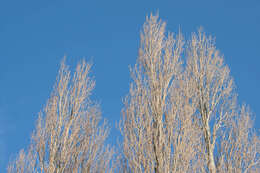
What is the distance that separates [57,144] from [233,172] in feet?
18.1

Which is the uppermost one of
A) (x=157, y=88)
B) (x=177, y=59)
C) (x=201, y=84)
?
(x=201, y=84)

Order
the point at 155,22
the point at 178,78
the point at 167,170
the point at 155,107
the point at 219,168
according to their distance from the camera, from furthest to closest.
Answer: the point at 219,168 → the point at 155,22 → the point at 178,78 → the point at 155,107 → the point at 167,170

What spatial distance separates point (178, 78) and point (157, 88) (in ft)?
2.66

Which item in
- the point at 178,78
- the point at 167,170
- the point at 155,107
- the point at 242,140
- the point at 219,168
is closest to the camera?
the point at 167,170

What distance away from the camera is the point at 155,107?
825 cm

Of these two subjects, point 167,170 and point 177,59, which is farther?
point 177,59

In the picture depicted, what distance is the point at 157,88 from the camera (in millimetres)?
8508

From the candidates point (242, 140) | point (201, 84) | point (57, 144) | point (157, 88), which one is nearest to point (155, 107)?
point (157, 88)

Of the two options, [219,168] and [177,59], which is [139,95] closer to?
[177,59]

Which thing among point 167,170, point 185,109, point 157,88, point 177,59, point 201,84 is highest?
point 201,84

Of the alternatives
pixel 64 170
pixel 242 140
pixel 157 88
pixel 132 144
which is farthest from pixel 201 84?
pixel 64 170

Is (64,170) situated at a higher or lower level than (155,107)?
lower

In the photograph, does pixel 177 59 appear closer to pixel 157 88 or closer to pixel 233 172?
pixel 157 88

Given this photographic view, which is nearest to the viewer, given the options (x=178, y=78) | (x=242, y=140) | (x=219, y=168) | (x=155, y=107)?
(x=155, y=107)
